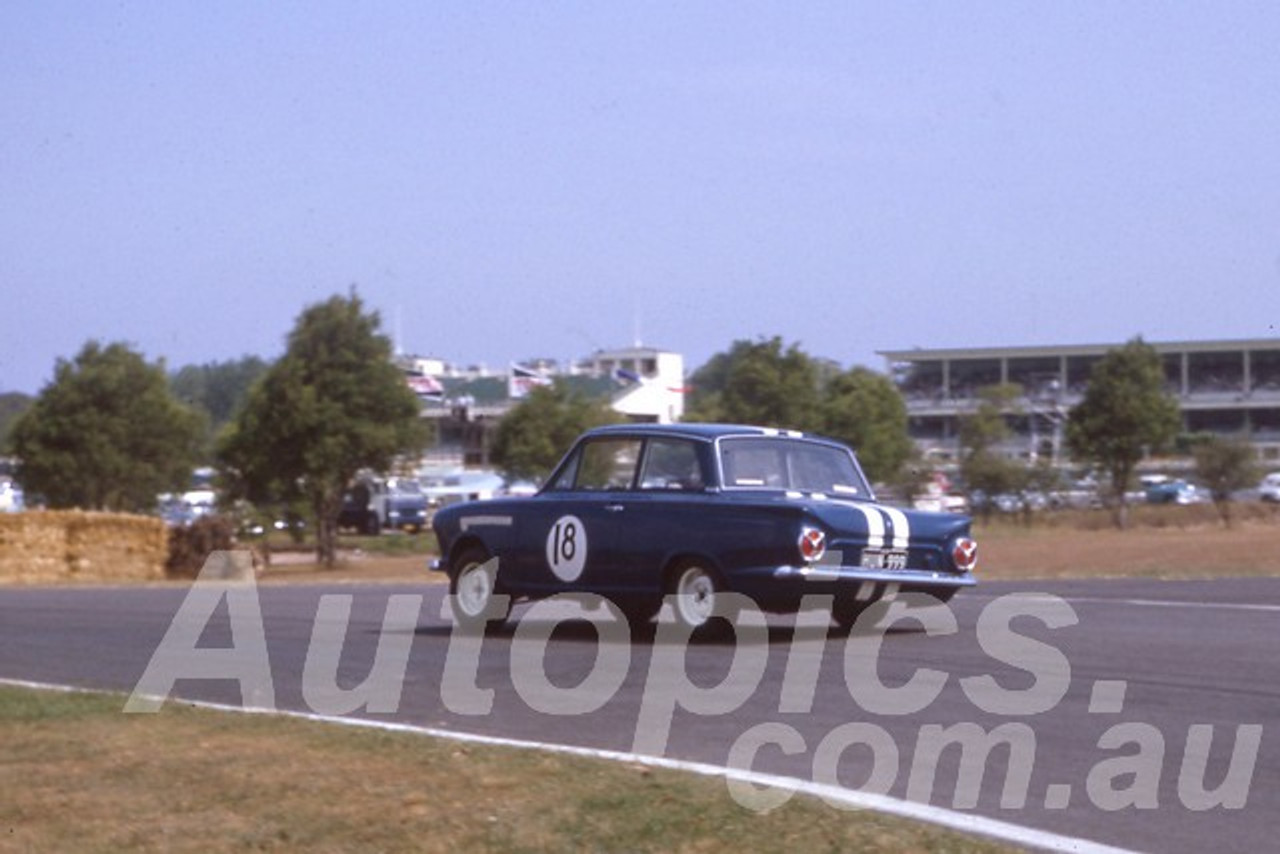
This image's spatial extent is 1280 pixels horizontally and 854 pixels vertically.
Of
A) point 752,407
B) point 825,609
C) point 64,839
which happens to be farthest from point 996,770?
point 752,407

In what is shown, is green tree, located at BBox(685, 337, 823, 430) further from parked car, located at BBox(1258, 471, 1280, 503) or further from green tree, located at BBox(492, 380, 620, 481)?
parked car, located at BBox(1258, 471, 1280, 503)

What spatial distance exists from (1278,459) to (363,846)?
84.1 meters

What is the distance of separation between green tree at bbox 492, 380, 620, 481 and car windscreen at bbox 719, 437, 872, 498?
46.7 meters

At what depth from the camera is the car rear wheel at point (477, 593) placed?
48.9 feet

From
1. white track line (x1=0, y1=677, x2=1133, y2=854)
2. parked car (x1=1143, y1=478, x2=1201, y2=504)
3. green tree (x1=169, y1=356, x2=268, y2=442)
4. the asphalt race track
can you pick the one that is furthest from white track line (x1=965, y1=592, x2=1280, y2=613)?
green tree (x1=169, y1=356, x2=268, y2=442)

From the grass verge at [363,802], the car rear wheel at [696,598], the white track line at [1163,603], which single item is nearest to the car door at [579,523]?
the car rear wheel at [696,598]

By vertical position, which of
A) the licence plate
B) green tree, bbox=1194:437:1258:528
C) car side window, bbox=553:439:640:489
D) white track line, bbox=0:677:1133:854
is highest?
car side window, bbox=553:439:640:489

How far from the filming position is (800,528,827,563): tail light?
13164 mm

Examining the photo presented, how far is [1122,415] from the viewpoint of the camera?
185ft

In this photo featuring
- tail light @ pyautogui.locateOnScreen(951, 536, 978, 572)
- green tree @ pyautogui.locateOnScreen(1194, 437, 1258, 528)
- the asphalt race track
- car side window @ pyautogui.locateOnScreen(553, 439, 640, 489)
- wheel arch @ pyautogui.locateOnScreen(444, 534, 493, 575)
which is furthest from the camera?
green tree @ pyautogui.locateOnScreen(1194, 437, 1258, 528)

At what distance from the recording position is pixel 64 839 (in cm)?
707

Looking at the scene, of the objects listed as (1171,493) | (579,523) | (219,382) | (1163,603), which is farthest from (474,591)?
(219,382)

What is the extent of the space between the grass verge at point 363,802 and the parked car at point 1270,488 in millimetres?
64851

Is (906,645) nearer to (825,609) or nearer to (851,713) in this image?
(825,609)
